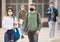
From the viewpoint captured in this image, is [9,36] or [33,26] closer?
[9,36]

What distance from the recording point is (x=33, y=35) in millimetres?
9844

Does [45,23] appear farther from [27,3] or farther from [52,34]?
[52,34]

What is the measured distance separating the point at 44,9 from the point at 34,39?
14.0 metres

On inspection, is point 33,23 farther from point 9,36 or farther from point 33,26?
point 9,36

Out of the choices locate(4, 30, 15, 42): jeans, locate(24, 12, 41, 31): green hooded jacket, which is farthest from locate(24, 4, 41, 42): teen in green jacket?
locate(4, 30, 15, 42): jeans

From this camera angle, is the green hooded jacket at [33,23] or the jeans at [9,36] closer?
A: the jeans at [9,36]

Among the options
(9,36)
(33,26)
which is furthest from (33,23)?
(9,36)

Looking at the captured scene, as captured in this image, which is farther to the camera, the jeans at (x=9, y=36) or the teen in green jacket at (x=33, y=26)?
the teen in green jacket at (x=33, y=26)

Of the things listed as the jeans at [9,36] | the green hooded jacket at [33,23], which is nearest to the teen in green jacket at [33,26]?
the green hooded jacket at [33,23]

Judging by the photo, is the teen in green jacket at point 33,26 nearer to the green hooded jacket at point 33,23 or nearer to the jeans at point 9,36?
the green hooded jacket at point 33,23

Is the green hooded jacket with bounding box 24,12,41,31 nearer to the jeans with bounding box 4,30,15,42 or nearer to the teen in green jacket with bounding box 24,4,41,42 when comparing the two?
the teen in green jacket with bounding box 24,4,41,42

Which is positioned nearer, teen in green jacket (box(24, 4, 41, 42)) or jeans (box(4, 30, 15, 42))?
jeans (box(4, 30, 15, 42))

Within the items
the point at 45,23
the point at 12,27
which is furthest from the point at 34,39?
the point at 45,23

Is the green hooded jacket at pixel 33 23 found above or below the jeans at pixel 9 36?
above
